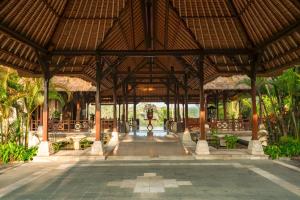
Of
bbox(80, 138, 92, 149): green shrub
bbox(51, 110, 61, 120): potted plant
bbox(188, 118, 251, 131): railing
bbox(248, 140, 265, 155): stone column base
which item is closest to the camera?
bbox(248, 140, 265, 155): stone column base

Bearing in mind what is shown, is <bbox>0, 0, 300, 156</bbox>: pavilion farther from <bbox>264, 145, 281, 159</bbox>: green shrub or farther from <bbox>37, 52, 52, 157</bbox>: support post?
<bbox>264, 145, 281, 159</bbox>: green shrub

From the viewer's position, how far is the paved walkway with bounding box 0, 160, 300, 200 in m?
7.86

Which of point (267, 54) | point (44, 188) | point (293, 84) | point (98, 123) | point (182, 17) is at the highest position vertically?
point (182, 17)

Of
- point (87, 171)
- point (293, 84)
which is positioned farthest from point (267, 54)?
point (87, 171)

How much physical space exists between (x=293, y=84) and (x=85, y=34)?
924 centimetres

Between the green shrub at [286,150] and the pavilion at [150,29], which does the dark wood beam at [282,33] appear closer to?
the pavilion at [150,29]

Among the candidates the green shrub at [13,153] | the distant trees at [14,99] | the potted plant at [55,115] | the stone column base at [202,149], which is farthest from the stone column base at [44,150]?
the potted plant at [55,115]

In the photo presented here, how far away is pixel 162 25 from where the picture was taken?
1695 cm

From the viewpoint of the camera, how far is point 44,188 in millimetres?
8609

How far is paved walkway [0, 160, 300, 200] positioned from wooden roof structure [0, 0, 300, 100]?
4.28 meters

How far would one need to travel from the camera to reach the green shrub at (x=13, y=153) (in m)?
13.6

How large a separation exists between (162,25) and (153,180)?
9449 millimetres

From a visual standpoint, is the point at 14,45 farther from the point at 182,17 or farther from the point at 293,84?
the point at 293,84

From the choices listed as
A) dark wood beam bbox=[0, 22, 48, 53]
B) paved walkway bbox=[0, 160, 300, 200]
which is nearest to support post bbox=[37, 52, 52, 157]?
dark wood beam bbox=[0, 22, 48, 53]
